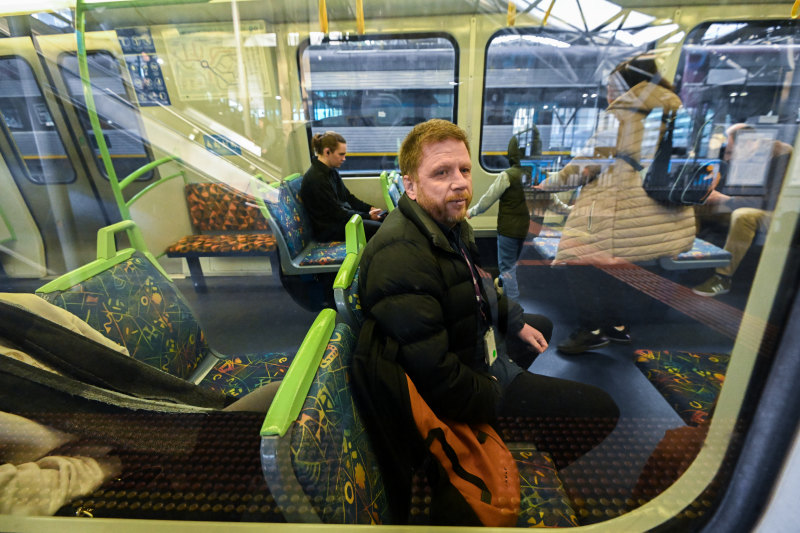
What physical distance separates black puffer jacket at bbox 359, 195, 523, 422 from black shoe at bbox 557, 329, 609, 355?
5.12 ft

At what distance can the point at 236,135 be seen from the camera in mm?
3447

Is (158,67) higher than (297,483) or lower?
higher

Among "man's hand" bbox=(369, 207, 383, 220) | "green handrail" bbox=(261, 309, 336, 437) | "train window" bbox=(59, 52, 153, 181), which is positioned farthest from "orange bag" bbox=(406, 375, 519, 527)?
"train window" bbox=(59, 52, 153, 181)

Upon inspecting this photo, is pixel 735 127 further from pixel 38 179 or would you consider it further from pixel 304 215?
pixel 38 179

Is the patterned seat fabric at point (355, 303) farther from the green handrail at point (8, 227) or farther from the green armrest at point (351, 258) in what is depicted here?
the green handrail at point (8, 227)

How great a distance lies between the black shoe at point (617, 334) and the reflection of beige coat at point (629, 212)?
23.1 inches

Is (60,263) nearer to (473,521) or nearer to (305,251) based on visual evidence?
(305,251)

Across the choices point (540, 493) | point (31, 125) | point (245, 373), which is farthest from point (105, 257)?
point (31, 125)

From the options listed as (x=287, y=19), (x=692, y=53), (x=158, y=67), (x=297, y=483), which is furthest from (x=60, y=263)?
(x=692, y=53)

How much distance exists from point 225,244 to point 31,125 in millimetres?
2364

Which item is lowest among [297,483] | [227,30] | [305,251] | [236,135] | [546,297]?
[546,297]

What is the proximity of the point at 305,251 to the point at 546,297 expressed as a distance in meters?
2.25

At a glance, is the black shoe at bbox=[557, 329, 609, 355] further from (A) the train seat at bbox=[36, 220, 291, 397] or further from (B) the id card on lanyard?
(A) the train seat at bbox=[36, 220, 291, 397]

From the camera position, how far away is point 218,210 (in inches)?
150
